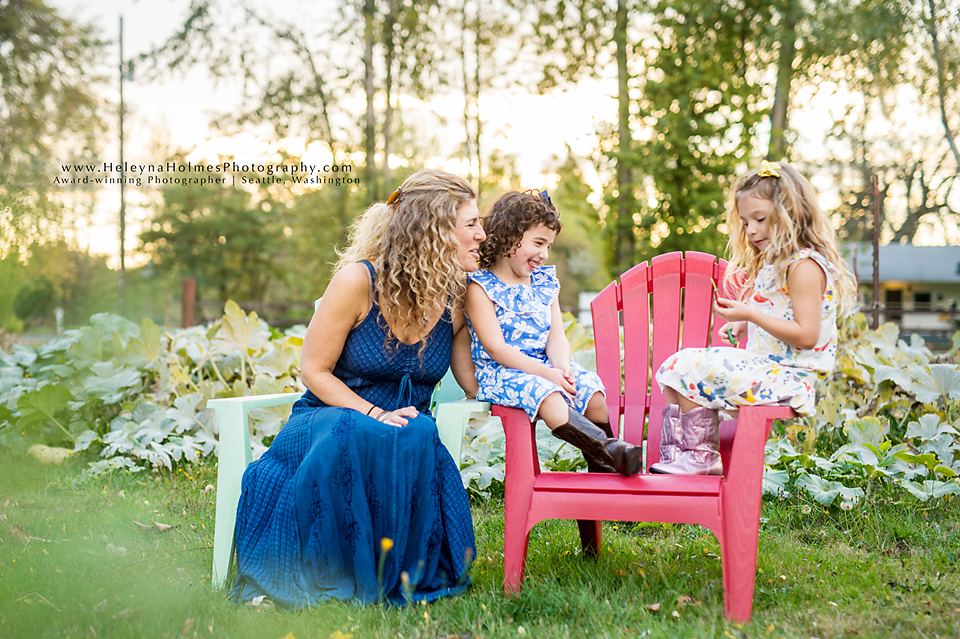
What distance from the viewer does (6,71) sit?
3.44 ft

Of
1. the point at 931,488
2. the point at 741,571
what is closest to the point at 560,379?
the point at 741,571

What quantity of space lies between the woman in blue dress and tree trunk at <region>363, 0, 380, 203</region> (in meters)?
7.81

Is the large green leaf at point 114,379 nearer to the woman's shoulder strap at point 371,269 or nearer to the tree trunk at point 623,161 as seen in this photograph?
the woman's shoulder strap at point 371,269

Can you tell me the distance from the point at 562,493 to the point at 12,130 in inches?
56.4

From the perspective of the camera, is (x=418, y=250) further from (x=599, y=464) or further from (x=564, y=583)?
(x=564, y=583)

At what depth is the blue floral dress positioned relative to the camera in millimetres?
2029

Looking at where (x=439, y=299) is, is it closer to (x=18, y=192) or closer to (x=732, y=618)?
(x=732, y=618)

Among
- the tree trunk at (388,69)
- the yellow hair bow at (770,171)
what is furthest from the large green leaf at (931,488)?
the tree trunk at (388,69)

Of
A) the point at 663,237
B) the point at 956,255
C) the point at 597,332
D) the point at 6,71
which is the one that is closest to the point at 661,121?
the point at 663,237

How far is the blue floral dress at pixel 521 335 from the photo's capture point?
6.66 ft

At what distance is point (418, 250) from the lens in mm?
2059

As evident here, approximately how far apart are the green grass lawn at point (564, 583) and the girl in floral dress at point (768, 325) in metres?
0.38

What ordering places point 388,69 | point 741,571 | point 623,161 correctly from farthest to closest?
point 388,69, point 623,161, point 741,571

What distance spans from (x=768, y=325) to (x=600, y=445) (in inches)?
21.1
